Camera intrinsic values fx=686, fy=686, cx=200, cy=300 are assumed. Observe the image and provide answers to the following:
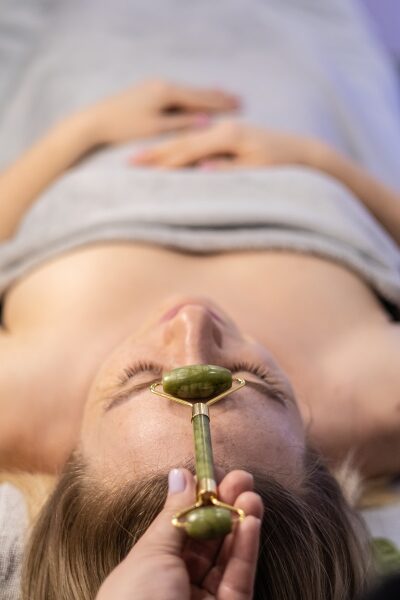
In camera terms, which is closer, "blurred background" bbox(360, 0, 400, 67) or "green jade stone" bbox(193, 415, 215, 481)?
"green jade stone" bbox(193, 415, 215, 481)

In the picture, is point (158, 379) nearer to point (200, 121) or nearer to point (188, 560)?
point (188, 560)

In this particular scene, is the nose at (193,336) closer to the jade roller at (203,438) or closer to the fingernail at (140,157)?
the jade roller at (203,438)

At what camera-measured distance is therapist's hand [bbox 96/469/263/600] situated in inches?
19.9

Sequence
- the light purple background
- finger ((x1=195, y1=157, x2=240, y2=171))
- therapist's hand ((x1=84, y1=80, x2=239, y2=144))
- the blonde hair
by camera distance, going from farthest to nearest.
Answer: the light purple background
therapist's hand ((x1=84, y1=80, x2=239, y2=144))
finger ((x1=195, y1=157, x2=240, y2=171))
the blonde hair

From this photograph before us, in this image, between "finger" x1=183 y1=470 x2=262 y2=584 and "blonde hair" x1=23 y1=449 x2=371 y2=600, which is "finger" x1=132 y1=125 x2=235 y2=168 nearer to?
"blonde hair" x1=23 y1=449 x2=371 y2=600

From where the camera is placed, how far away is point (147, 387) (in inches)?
28.7

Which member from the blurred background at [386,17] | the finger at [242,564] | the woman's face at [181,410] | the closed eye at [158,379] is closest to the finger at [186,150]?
the woman's face at [181,410]

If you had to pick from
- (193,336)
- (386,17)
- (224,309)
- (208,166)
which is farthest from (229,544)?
(386,17)

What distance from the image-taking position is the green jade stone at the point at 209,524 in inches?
20.3

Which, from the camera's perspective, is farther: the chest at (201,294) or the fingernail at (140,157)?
the fingernail at (140,157)

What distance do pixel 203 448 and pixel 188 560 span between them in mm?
91

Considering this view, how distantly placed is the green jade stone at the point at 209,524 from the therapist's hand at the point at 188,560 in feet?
0.08

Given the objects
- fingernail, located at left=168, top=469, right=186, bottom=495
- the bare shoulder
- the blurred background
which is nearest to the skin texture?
the bare shoulder

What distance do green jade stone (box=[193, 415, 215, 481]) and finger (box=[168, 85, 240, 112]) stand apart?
901 mm
